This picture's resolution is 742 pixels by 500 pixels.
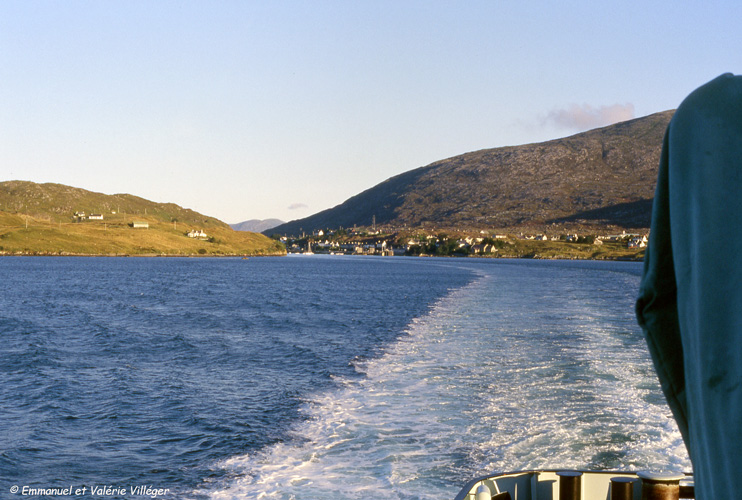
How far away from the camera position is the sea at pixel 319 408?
669 inches

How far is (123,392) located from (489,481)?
21413 mm

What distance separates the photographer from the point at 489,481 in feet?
32.2

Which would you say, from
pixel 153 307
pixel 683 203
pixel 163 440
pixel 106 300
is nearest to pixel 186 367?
pixel 163 440

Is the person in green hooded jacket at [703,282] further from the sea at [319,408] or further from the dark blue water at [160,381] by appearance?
the dark blue water at [160,381]

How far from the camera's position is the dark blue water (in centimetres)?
1859

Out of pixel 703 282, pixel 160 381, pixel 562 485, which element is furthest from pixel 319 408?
pixel 703 282

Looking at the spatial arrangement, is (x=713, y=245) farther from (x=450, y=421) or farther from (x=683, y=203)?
(x=450, y=421)

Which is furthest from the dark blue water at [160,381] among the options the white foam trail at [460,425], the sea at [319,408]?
the white foam trail at [460,425]

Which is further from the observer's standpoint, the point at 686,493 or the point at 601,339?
the point at 601,339

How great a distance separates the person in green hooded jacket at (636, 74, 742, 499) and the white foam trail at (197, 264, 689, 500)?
46.4 ft

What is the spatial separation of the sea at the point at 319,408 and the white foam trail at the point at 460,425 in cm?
7

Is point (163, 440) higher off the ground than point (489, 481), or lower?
lower

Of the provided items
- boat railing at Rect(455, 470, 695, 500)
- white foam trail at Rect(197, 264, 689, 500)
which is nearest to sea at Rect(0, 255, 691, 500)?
white foam trail at Rect(197, 264, 689, 500)

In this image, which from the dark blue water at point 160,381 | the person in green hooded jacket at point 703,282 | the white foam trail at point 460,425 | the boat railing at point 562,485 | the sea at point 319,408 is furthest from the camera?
the dark blue water at point 160,381
